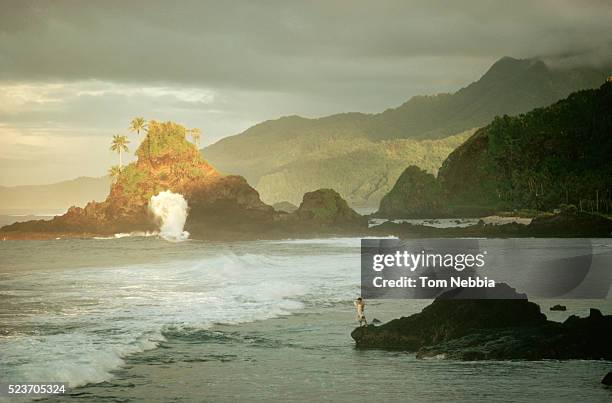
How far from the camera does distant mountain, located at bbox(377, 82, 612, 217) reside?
136 m

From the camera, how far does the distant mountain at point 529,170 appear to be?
136375 millimetres

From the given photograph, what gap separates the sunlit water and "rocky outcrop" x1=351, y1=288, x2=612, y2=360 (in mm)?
583

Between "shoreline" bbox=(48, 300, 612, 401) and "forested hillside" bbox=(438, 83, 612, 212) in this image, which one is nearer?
"shoreline" bbox=(48, 300, 612, 401)

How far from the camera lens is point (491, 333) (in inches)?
842

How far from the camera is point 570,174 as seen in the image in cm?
13850

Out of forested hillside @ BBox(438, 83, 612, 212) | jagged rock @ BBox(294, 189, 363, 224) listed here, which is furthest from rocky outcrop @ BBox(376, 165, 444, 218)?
jagged rock @ BBox(294, 189, 363, 224)

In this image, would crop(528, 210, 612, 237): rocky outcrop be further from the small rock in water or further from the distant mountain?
the small rock in water

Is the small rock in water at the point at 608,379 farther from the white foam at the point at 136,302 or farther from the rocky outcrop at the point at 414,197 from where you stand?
the rocky outcrop at the point at 414,197

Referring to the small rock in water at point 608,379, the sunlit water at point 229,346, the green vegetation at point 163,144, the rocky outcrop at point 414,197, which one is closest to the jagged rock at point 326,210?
the green vegetation at point 163,144

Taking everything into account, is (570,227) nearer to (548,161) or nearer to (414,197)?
(548,161)

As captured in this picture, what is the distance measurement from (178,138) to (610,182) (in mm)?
66729

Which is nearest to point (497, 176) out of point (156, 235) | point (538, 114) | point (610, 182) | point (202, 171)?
point (538, 114)

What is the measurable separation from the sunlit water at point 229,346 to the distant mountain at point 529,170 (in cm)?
9209

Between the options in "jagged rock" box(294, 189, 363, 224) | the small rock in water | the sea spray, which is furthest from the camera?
the sea spray
